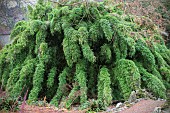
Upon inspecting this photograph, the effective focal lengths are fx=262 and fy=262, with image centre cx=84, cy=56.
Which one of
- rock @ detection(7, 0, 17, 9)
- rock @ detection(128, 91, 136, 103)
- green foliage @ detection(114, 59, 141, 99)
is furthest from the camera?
rock @ detection(7, 0, 17, 9)

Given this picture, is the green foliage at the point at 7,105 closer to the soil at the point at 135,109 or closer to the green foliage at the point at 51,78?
the soil at the point at 135,109

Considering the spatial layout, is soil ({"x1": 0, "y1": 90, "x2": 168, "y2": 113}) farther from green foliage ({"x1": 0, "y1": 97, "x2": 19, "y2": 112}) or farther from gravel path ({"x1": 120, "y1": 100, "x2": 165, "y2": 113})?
green foliage ({"x1": 0, "y1": 97, "x2": 19, "y2": 112})

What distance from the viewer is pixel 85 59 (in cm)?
568

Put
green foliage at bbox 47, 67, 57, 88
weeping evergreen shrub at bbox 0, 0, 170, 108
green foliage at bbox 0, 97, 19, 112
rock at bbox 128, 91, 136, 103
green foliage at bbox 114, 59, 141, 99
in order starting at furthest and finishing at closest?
green foliage at bbox 47, 67, 57, 88
weeping evergreen shrub at bbox 0, 0, 170, 108
green foliage at bbox 114, 59, 141, 99
rock at bbox 128, 91, 136, 103
green foliage at bbox 0, 97, 19, 112

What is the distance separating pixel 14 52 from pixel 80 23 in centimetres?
171

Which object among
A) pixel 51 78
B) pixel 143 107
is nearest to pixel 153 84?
pixel 143 107

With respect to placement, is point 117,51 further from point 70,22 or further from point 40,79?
point 40,79

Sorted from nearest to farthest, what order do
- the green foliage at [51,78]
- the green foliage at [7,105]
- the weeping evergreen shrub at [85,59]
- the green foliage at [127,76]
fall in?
the green foliage at [7,105] → the green foliage at [127,76] → the weeping evergreen shrub at [85,59] → the green foliage at [51,78]

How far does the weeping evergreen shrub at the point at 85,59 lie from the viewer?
5359 mm

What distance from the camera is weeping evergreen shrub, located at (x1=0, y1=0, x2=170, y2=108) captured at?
211 inches

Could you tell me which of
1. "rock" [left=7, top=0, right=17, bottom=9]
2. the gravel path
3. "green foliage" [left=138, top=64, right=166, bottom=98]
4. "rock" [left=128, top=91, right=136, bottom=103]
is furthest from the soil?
"rock" [left=7, top=0, right=17, bottom=9]

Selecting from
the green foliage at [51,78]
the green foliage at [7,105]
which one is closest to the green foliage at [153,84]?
the green foliage at [51,78]

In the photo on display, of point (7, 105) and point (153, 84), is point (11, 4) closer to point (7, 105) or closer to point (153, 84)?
point (153, 84)

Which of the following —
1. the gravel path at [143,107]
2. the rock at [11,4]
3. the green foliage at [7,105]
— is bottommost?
the gravel path at [143,107]
